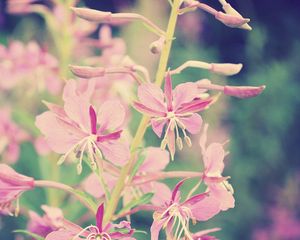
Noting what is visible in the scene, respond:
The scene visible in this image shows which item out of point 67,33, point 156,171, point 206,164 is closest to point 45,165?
point 67,33

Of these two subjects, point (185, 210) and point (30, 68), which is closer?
point (185, 210)

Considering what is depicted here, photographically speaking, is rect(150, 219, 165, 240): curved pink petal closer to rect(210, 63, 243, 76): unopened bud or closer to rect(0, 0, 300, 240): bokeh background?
rect(210, 63, 243, 76): unopened bud

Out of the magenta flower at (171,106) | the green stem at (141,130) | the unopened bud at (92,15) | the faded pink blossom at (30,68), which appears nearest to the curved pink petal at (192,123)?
the magenta flower at (171,106)

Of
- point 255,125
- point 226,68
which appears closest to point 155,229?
point 226,68

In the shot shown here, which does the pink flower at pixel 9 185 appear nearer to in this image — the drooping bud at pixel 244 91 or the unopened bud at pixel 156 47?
the unopened bud at pixel 156 47

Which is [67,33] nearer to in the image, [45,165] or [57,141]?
[45,165]

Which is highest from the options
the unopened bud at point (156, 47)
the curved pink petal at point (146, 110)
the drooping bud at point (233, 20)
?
the drooping bud at point (233, 20)

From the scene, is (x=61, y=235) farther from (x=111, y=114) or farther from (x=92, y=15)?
(x=92, y=15)

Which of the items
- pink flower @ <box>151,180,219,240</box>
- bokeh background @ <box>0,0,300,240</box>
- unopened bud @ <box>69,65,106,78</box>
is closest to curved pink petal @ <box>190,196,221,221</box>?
pink flower @ <box>151,180,219,240</box>
